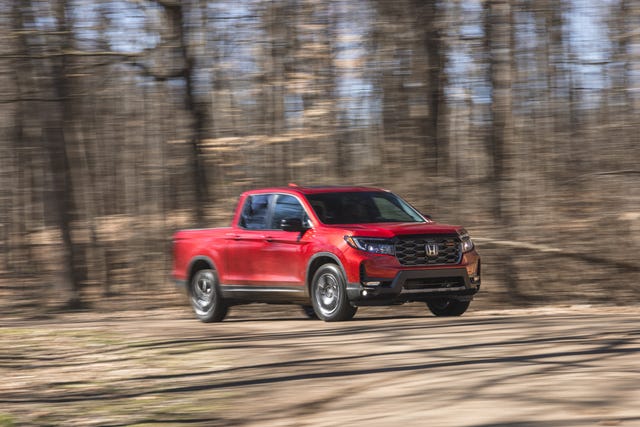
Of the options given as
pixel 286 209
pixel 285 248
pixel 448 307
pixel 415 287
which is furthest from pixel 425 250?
pixel 286 209

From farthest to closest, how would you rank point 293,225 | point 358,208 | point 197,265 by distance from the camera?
1. point 197,265
2. point 358,208
3. point 293,225

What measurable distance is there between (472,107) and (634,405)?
12.2m

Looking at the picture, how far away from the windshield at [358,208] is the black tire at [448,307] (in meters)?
1.13

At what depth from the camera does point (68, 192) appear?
67.8ft

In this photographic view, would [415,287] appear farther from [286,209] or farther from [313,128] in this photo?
[313,128]

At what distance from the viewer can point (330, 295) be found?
1470 centimetres

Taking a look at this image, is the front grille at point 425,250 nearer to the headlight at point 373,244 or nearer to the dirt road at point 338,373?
the headlight at point 373,244

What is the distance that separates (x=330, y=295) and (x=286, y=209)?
4.88 feet

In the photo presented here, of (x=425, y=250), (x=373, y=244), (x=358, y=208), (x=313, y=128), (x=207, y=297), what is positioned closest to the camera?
(x=373, y=244)

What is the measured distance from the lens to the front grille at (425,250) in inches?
564

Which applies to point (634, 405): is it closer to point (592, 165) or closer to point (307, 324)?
point (307, 324)

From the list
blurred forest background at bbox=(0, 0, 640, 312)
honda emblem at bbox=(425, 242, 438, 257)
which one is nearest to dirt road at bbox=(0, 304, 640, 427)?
honda emblem at bbox=(425, 242, 438, 257)

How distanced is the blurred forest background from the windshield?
3219 millimetres

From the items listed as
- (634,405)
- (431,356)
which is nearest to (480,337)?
(431,356)
